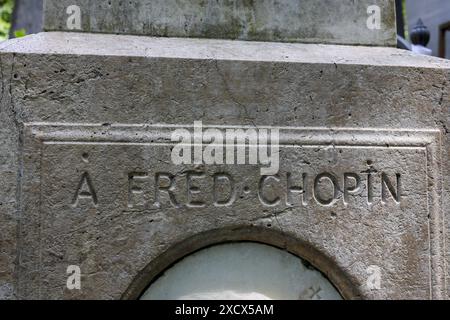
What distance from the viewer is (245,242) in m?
2.32

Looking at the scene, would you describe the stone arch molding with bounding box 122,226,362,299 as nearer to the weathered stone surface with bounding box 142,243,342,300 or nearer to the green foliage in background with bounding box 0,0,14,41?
the weathered stone surface with bounding box 142,243,342,300

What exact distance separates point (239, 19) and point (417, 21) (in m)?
7.49

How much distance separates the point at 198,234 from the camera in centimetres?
225

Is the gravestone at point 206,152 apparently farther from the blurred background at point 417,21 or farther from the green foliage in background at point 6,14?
the green foliage in background at point 6,14

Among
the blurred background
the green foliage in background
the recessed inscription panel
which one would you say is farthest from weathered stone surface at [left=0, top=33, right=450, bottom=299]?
the green foliage in background

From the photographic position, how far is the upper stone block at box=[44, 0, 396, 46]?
2422mm

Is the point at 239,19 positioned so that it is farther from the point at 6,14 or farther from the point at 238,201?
the point at 6,14

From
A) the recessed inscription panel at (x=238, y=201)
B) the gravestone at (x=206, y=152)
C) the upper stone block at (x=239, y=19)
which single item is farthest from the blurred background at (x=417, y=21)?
the recessed inscription panel at (x=238, y=201)

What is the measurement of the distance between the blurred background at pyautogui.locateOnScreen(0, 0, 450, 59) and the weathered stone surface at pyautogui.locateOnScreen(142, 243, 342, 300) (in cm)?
446
